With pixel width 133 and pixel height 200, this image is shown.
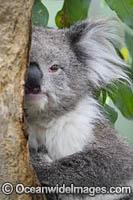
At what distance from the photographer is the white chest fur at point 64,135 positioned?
7.50 feet

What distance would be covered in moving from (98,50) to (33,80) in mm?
739

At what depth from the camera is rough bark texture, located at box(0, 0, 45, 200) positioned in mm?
1413

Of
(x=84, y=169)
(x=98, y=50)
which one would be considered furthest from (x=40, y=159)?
(x=98, y=50)

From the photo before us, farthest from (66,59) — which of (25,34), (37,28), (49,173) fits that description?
(25,34)

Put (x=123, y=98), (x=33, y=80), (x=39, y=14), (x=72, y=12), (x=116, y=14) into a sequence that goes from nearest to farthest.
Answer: (x=33, y=80)
(x=116, y=14)
(x=39, y=14)
(x=72, y=12)
(x=123, y=98)

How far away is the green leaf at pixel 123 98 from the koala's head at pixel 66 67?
0.21 meters

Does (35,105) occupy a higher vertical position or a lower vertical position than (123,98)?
higher

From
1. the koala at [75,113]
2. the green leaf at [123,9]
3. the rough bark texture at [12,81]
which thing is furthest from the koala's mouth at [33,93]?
the green leaf at [123,9]

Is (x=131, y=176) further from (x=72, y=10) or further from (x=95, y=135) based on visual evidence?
(x=72, y=10)

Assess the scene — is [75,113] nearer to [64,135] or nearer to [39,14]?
[64,135]

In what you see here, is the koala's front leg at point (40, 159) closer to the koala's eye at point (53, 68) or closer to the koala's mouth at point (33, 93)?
the koala's mouth at point (33, 93)

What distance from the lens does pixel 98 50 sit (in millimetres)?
2605

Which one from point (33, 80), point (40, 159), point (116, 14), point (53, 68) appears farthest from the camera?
point (116, 14)

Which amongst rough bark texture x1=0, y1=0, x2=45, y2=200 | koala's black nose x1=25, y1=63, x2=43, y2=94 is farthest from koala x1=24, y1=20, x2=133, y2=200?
rough bark texture x1=0, y1=0, x2=45, y2=200
